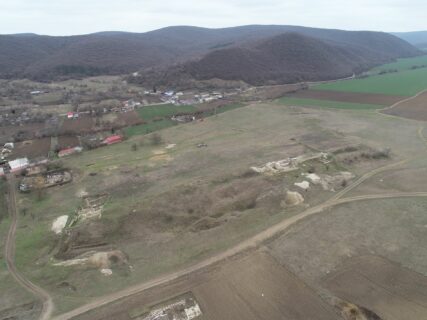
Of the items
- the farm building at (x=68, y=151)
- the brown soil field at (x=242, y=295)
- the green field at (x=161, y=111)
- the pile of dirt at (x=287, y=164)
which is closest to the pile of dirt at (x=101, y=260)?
the brown soil field at (x=242, y=295)

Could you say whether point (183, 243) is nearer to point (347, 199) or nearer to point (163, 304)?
point (163, 304)

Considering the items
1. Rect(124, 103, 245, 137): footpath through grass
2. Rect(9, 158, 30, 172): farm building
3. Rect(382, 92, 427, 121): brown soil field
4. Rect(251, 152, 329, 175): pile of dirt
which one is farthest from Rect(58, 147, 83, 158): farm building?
Rect(382, 92, 427, 121): brown soil field

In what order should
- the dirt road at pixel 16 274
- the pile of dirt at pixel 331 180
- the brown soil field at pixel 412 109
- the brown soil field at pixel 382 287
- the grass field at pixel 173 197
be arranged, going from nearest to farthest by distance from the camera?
the brown soil field at pixel 382 287 → the dirt road at pixel 16 274 → the grass field at pixel 173 197 → the pile of dirt at pixel 331 180 → the brown soil field at pixel 412 109

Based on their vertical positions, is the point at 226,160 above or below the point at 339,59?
below

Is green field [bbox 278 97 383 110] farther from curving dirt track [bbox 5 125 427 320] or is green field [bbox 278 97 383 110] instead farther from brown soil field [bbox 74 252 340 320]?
brown soil field [bbox 74 252 340 320]

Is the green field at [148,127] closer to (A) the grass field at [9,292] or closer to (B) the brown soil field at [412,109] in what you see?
(A) the grass field at [9,292]

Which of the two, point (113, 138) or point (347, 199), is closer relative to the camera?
point (347, 199)

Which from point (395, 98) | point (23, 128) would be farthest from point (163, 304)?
point (395, 98)
